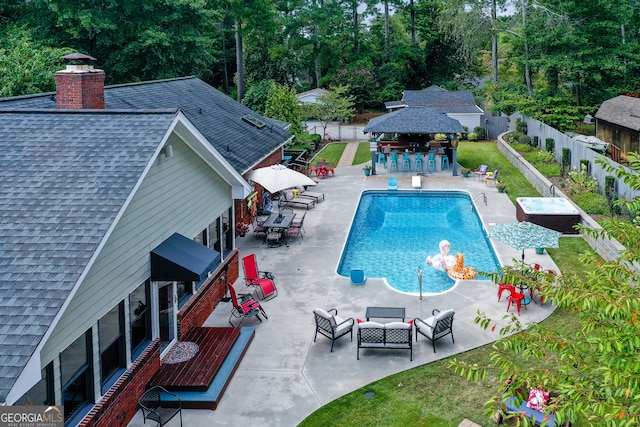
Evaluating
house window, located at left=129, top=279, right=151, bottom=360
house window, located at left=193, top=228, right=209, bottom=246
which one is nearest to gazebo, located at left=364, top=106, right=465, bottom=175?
house window, located at left=193, top=228, right=209, bottom=246

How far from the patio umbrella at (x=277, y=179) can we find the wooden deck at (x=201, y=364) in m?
9.00

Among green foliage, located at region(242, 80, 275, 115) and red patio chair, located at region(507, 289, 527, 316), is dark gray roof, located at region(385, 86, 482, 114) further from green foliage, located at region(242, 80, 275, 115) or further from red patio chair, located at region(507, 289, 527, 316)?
red patio chair, located at region(507, 289, 527, 316)

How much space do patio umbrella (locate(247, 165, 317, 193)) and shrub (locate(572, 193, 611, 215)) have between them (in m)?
10.5

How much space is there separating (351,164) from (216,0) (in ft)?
77.6

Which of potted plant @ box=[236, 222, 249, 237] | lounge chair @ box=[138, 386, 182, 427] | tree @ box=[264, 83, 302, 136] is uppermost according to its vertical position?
tree @ box=[264, 83, 302, 136]

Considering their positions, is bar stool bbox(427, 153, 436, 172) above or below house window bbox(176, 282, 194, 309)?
above

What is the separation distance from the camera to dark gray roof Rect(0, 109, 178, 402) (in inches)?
304

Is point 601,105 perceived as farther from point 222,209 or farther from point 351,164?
point 222,209

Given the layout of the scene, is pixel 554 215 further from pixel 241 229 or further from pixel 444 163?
pixel 444 163

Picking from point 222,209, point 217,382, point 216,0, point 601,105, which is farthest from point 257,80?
point 217,382

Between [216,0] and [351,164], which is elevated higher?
[216,0]

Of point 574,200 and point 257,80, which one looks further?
→ point 257,80

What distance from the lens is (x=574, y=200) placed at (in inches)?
998

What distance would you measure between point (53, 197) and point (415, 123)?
90.8 feet
